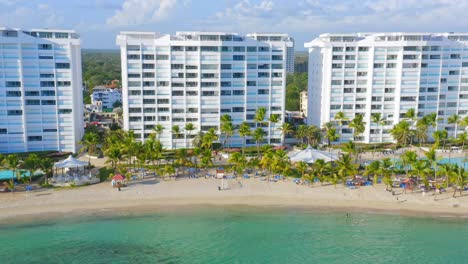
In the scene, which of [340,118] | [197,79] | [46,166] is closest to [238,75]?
[197,79]

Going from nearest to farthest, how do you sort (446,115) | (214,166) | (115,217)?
1. (115,217)
2. (214,166)
3. (446,115)

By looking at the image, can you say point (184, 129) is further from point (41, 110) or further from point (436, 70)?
point (436, 70)

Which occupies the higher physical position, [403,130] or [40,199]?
[403,130]

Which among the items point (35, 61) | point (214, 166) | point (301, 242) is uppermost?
point (35, 61)

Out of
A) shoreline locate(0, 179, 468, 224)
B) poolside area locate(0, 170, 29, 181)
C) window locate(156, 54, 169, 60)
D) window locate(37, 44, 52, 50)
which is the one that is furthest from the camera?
window locate(156, 54, 169, 60)

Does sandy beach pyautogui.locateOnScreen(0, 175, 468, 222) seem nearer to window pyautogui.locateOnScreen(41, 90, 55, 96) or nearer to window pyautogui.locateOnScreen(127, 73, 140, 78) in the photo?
window pyautogui.locateOnScreen(41, 90, 55, 96)

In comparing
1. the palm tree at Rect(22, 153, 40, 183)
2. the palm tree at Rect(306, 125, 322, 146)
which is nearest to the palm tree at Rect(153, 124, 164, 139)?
the palm tree at Rect(22, 153, 40, 183)

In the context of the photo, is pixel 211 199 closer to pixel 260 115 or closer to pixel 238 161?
pixel 238 161

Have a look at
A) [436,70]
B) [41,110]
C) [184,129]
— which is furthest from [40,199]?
[436,70]

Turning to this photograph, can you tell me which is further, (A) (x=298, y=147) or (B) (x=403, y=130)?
(A) (x=298, y=147)
